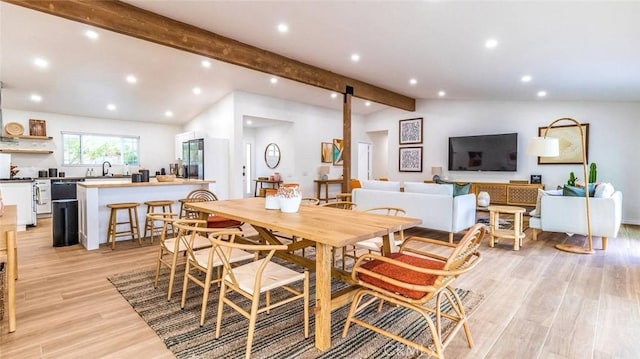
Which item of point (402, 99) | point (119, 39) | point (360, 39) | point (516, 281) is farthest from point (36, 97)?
point (516, 281)

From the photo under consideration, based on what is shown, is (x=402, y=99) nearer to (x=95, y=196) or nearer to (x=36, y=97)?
(x=95, y=196)

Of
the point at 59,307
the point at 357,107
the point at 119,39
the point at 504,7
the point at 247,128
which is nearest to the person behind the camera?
the point at 59,307

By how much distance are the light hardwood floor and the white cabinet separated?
1.75 m

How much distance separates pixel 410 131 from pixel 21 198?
875 centimetres

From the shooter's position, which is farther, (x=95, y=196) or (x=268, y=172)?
(x=268, y=172)

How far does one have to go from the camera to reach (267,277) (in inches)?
78.9

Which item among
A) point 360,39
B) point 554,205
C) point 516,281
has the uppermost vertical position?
point 360,39

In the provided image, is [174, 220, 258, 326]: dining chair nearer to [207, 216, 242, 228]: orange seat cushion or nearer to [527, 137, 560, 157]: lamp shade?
[207, 216, 242, 228]: orange seat cushion

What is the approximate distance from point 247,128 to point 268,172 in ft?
5.38

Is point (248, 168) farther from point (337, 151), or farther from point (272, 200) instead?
point (272, 200)

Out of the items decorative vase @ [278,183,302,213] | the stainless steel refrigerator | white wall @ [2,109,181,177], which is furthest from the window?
decorative vase @ [278,183,302,213]

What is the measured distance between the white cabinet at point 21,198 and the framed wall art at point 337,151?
6.83 meters

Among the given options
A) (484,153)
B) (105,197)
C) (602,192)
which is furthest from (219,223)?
(484,153)

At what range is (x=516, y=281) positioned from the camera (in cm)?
314
